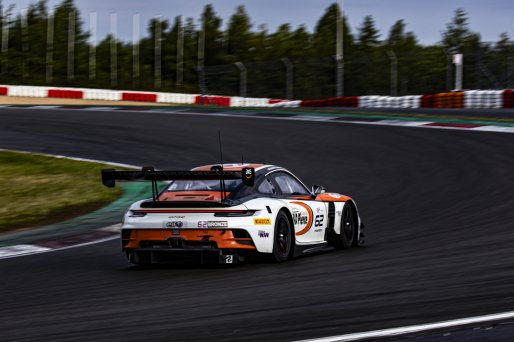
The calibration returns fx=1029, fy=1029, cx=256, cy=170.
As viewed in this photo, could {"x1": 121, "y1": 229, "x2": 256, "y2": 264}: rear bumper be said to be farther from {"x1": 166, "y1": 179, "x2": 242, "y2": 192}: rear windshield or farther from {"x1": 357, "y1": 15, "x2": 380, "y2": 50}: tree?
{"x1": 357, "y1": 15, "x2": 380, "y2": 50}: tree

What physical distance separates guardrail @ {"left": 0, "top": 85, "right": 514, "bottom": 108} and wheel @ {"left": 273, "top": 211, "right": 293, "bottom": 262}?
28.8m

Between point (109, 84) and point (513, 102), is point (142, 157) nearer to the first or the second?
point (513, 102)

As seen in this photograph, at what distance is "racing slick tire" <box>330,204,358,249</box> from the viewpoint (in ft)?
37.7

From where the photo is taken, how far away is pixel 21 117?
107 ft

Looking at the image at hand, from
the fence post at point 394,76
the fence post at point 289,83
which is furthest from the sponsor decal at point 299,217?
the fence post at point 289,83

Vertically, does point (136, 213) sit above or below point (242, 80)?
below

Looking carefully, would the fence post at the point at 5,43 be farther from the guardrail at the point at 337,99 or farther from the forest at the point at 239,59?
the guardrail at the point at 337,99

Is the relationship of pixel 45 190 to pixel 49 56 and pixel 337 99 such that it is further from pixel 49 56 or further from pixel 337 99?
pixel 49 56

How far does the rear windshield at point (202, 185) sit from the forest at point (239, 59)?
31.7 m

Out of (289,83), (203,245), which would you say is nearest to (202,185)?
(203,245)

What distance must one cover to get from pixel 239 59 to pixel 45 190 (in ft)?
270

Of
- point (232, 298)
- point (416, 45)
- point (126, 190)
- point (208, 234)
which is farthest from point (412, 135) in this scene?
point (416, 45)

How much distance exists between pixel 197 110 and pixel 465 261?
2724cm

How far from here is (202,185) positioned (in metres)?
10.4
